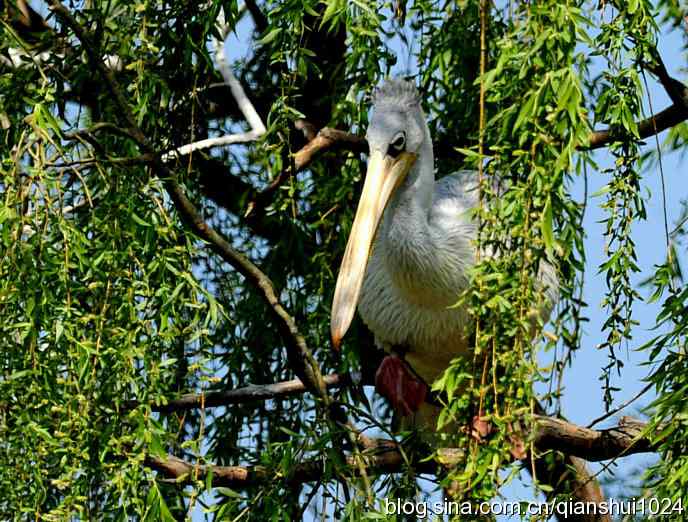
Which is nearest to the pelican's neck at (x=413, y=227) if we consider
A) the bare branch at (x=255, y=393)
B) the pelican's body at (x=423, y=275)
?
the pelican's body at (x=423, y=275)

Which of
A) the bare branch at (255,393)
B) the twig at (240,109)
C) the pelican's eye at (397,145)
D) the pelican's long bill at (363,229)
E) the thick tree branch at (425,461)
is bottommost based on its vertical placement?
the thick tree branch at (425,461)

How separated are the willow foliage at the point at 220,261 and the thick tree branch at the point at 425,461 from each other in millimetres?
58

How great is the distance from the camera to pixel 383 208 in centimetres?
418

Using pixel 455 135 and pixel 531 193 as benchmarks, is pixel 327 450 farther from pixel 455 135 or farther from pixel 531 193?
pixel 455 135

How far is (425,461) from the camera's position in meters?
3.32

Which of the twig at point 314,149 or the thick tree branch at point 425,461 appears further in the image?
the twig at point 314,149

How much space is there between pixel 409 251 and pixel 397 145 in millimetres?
339

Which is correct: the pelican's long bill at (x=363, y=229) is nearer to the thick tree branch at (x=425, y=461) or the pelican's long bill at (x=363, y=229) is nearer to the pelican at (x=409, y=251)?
the pelican at (x=409, y=251)

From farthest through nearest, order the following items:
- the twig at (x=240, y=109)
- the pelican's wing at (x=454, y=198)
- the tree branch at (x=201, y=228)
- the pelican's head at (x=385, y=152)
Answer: the twig at (x=240, y=109)
the pelican's wing at (x=454, y=198)
the pelican's head at (x=385, y=152)
the tree branch at (x=201, y=228)

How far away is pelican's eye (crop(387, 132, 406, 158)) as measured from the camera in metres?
4.24

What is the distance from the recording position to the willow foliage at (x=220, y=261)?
2893 mm

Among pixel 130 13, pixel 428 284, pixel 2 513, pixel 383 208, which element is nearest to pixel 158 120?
pixel 130 13

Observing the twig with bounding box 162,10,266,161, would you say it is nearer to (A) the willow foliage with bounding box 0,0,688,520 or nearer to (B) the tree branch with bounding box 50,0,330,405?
(A) the willow foliage with bounding box 0,0,688,520

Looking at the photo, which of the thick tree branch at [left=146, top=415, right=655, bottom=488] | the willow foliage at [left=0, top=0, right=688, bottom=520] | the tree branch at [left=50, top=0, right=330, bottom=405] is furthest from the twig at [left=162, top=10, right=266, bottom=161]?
the thick tree branch at [left=146, top=415, right=655, bottom=488]
